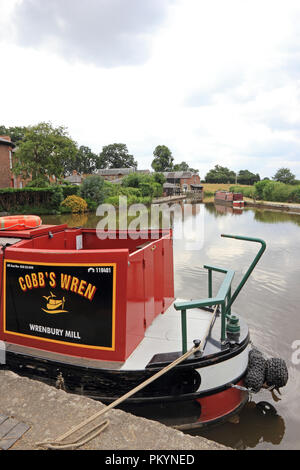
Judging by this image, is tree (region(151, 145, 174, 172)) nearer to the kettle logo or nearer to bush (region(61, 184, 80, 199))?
bush (region(61, 184, 80, 199))

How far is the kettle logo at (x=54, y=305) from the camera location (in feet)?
13.3

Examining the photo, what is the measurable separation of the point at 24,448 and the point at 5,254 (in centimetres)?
252

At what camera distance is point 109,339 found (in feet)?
12.9

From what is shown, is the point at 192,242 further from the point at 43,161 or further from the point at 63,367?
the point at 43,161

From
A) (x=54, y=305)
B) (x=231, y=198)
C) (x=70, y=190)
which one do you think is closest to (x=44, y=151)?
(x=70, y=190)

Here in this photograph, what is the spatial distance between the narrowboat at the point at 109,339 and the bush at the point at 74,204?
28943mm

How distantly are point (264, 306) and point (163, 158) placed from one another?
3586 inches

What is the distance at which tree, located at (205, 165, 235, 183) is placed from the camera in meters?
107

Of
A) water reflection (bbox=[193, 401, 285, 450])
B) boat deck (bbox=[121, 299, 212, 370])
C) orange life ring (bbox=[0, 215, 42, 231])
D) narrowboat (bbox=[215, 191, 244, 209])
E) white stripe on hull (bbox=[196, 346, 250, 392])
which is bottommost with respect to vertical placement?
water reflection (bbox=[193, 401, 285, 450])

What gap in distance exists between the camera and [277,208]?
41.6m

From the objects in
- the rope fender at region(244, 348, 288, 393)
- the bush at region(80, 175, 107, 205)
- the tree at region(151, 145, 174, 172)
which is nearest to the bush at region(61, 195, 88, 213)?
the bush at region(80, 175, 107, 205)

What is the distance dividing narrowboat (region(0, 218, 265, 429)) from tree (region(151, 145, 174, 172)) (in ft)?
305

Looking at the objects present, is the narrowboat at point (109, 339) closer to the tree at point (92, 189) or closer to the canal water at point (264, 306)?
the canal water at point (264, 306)
